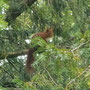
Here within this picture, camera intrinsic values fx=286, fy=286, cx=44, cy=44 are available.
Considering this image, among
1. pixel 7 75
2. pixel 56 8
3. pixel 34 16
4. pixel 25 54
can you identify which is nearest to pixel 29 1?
pixel 34 16

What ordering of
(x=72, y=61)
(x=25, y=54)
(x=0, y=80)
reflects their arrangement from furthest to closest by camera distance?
1. (x=0, y=80)
2. (x=25, y=54)
3. (x=72, y=61)

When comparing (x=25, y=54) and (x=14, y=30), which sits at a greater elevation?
(x=14, y=30)

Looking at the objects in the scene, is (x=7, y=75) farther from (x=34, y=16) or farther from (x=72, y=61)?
(x=72, y=61)

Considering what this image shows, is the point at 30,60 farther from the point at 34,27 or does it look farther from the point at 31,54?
the point at 34,27

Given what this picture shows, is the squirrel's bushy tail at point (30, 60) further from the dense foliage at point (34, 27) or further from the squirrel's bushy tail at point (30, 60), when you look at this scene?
the dense foliage at point (34, 27)

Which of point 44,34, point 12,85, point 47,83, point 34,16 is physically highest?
point 34,16

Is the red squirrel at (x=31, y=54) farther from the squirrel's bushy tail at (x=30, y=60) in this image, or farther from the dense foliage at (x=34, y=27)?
the dense foliage at (x=34, y=27)

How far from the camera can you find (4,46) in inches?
179

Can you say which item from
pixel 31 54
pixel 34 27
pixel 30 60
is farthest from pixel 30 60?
pixel 34 27

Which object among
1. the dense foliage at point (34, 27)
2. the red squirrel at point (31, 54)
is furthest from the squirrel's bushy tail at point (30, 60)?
the dense foliage at point (34, 27)

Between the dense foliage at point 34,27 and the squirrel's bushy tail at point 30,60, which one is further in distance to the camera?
the squirrel's bushy tail at point 30,60

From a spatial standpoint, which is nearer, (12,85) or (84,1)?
(84,1)

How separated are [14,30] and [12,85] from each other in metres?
1.12

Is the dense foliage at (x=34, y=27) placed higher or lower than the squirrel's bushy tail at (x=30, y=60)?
higher
